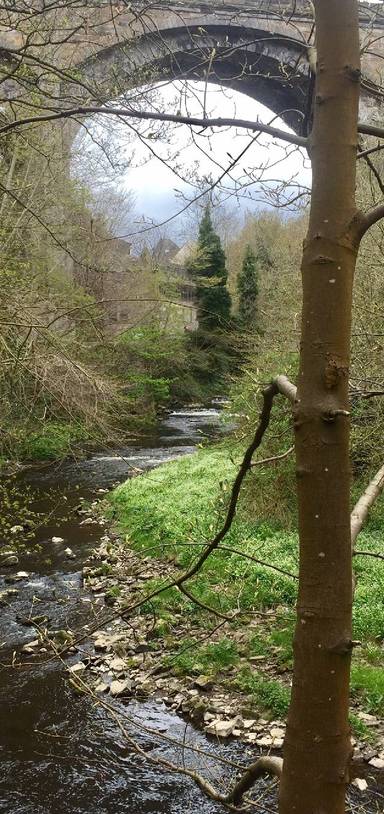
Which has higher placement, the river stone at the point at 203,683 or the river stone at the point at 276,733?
the river stone at the point at 276,733

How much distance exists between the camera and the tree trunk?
1.01 metres

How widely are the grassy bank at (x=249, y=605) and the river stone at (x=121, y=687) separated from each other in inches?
19.0

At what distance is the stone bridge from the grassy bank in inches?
95.2

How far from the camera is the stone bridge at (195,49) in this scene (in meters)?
3.12

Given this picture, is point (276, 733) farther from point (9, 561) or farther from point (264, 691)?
point (9, 561)

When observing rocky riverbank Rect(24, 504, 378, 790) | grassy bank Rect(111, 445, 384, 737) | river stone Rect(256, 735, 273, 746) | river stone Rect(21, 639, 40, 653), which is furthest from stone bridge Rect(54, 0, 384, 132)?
river stone Rect(21, 639, 40, 653)

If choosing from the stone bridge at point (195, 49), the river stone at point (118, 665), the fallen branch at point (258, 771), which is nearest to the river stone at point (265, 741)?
the river stone at point (118, 665)

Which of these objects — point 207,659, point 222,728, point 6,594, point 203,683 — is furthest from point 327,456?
point 6,594

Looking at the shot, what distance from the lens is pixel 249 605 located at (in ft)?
23.3

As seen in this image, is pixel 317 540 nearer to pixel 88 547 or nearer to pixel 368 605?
pixel 368 605

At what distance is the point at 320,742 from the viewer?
1.01 metres

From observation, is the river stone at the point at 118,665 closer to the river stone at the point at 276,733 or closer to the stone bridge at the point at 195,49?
the river stone at the point at 276,733

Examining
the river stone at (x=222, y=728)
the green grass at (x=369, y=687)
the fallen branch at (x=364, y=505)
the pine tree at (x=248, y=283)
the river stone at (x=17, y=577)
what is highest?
the pine tree at (x=248, y=283)

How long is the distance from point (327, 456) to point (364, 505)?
0.46 metres
